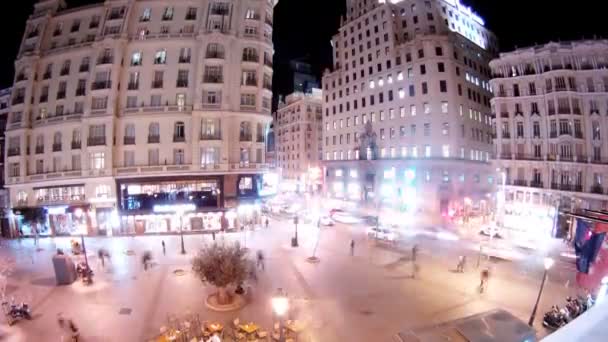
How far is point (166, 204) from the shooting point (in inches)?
1459

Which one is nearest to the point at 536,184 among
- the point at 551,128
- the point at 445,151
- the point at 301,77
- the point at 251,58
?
the point at 551,128

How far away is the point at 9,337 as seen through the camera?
1608 centimetres

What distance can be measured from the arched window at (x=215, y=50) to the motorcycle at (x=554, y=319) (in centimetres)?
3833

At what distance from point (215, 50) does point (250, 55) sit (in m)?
4.29

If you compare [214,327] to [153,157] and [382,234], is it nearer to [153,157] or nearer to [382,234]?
[382,234]

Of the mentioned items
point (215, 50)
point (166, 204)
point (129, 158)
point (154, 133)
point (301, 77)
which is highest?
point (301, 77)

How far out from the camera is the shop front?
3709cm

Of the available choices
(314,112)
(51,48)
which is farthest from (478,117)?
(51,48)

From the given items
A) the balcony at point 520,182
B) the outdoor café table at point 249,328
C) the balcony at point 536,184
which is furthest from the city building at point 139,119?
the balcony at point 536,184

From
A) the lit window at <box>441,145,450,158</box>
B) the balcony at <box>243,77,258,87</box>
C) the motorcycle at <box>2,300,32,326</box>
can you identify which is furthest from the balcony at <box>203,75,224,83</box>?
the lit window at <box>441,145,450,158</box>

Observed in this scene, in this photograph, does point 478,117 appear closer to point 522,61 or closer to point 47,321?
point 522,61

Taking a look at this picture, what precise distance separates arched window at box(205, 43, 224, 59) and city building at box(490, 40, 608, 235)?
37.3m

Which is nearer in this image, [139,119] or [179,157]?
[179,157]

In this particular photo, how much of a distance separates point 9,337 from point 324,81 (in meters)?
61.9
